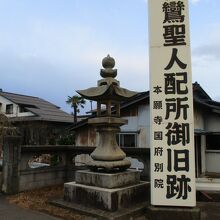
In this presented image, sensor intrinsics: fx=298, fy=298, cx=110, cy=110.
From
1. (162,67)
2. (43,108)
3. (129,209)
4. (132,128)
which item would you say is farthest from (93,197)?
(43,108)

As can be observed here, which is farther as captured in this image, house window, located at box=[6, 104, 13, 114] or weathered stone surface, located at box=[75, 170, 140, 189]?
house window, located at box=[6, 104, 13, 114]

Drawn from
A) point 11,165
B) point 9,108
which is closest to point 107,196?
point 11,165

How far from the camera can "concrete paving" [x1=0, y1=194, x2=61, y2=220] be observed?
23.2ft

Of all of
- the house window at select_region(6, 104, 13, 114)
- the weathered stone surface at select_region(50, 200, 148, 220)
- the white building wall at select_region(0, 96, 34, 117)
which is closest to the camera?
the weathered stone surface at select_region(50, 200, 148, 220)

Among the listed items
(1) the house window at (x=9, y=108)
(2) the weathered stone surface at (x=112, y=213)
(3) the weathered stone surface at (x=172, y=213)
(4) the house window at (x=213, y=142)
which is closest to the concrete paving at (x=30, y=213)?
(2) the weathered stone surface at (x=112, y=213)

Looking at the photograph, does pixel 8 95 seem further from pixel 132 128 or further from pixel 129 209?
pixel 129 209

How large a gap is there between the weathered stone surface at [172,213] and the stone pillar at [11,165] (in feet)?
15.3

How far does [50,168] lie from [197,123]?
814 centimetres

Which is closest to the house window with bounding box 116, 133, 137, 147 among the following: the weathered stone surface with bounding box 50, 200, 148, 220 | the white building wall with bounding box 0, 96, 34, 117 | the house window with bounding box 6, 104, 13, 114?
the weathered stone surface with bounding box 50, 200, 148, 220

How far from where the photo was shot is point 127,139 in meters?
14.9

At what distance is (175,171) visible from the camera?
23.4 ft

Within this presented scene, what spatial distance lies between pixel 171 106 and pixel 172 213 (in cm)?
254

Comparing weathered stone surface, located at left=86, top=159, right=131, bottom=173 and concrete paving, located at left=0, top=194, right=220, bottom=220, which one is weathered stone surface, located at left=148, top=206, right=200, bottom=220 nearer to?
concrete paving, located at left=0, top=194, right=220, bottom=220

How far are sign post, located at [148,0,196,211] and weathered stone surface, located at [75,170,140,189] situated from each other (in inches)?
37.3
